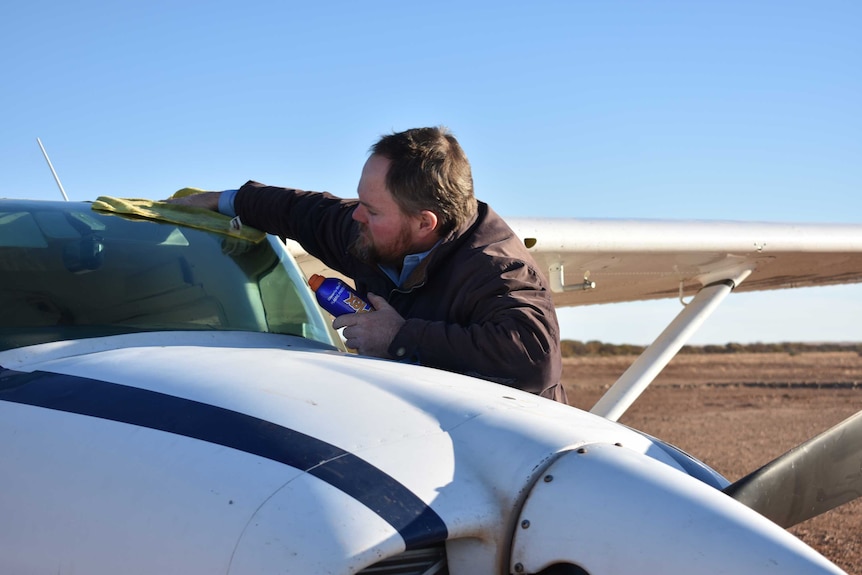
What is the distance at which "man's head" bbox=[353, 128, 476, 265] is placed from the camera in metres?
3.29

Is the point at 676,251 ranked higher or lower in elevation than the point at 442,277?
lower

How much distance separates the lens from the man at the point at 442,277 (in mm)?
2945

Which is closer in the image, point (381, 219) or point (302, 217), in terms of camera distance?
point (381, 219)

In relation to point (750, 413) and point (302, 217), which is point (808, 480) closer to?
point (302, 217)

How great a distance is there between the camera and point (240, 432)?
2.08 metres

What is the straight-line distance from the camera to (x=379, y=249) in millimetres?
3412

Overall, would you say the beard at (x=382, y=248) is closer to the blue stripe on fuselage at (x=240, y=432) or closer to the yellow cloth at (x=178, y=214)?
the yellow cloth at (x=178, y=214)

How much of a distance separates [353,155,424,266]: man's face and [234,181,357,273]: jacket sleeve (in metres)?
0.49

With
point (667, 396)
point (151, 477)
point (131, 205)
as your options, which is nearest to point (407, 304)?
point (131, 205)

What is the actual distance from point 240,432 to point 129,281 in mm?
1376

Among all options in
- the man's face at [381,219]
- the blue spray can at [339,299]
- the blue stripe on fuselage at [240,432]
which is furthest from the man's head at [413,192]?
the blue stripe on fuselage at [240,432]

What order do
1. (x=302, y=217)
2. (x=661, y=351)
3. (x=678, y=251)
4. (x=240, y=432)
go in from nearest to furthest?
(x=240, y=432), (x=302, y=217), (x=661, y=351), (x=678, y=251)

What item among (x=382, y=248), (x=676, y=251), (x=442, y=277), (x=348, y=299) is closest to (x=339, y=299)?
(x=348, y=299)

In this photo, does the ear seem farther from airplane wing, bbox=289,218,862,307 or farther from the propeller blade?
airplane wing, bbox=289,218,862,307
